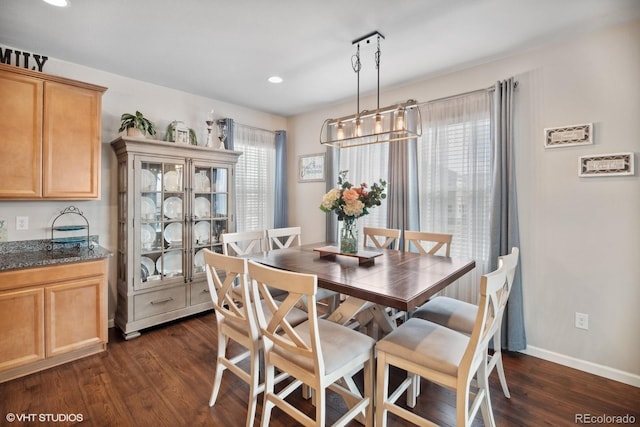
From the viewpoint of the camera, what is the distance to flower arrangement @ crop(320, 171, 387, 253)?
2.30 m

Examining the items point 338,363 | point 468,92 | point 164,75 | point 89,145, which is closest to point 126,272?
point 89,145

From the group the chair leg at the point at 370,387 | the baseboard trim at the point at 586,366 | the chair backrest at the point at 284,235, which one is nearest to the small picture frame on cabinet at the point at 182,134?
the chair backrest at the point at 284,235

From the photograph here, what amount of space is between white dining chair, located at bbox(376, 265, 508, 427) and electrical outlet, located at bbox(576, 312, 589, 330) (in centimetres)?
125

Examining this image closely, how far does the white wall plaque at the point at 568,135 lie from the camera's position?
232 centimetres

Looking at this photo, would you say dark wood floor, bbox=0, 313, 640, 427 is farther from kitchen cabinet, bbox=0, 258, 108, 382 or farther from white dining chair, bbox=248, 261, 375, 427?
white dining chair, bbox=248, 261, 375, 427

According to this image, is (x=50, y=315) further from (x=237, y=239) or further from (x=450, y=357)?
(x=450, y=357)

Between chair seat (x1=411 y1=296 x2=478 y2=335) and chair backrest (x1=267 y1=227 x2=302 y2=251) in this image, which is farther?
chair backrest (x1=267 y1=227 x2=302 y2=251)

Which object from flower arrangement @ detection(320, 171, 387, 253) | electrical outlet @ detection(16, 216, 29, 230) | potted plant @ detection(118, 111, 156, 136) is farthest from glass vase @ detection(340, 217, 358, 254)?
electrical outlet @ detection(16, 216, 29, 230)

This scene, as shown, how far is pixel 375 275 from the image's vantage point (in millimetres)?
1937

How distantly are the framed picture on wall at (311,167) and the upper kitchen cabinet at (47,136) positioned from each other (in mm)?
2480

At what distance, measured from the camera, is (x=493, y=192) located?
Answer: 8.77ft

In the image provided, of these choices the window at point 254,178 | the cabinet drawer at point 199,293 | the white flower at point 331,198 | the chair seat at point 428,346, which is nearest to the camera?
the chair seat at point 428,346

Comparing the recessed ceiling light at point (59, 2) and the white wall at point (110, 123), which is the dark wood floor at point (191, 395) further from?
the recessed ceiling light at point (59, 2)

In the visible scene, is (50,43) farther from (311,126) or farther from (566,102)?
(566,102)
